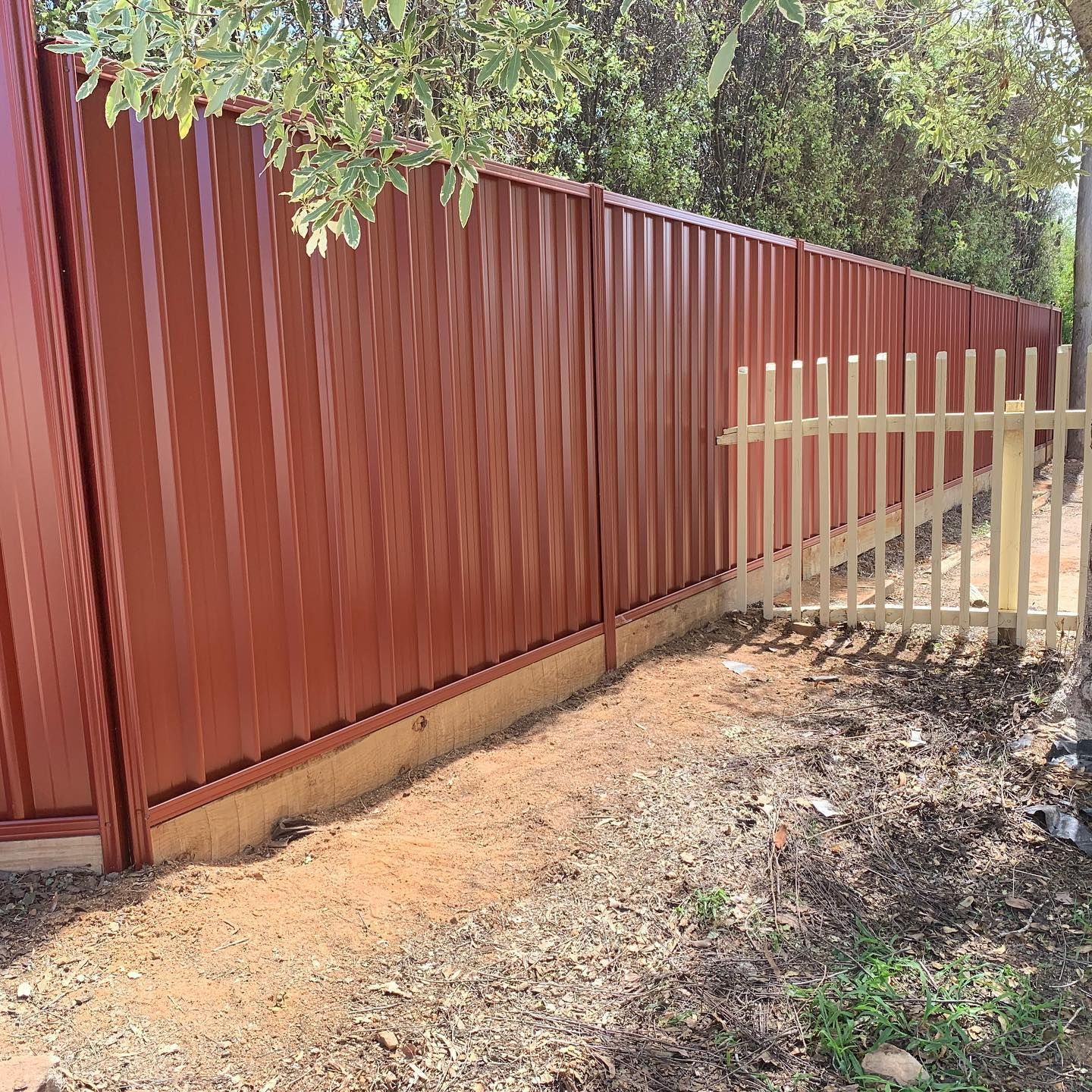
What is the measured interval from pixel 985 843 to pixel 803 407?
196 inches

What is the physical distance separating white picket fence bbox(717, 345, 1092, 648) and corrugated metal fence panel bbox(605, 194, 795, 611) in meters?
0.25

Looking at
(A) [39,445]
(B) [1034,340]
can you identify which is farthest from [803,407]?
(B) [1034,340]

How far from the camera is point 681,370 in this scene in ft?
19.8

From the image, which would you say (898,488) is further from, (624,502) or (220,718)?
(220,718)

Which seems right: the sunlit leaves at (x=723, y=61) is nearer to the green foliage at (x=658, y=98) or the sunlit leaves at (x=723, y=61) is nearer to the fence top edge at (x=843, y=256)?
the green foliage at (x=658, y=98)

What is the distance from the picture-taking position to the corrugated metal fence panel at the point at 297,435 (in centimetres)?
298

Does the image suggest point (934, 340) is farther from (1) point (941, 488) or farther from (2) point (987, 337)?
(1) point (941, 488)

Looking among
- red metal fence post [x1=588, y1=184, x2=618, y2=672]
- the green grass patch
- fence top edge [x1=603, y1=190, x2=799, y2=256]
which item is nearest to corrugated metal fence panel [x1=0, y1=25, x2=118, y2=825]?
the green grass patch

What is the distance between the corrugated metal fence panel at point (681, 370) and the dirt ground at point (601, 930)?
179 cm

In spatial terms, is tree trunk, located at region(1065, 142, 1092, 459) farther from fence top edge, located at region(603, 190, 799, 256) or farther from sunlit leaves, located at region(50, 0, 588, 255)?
sunlit leaves, located at region(50, 0, 588, 255)

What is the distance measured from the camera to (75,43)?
2133mm

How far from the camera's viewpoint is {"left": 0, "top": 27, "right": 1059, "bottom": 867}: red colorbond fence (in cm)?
284

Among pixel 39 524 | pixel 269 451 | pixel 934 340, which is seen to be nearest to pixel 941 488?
pixel 269 451

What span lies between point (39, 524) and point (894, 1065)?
286 centimetres
